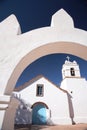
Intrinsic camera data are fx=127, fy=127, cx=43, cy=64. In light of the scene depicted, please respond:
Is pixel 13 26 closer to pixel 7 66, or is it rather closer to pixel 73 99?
pixel 7 66

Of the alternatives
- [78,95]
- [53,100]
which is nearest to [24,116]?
[53,100]

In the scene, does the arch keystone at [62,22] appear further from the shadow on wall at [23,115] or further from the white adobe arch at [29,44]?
the shadow on wall at [23,115]

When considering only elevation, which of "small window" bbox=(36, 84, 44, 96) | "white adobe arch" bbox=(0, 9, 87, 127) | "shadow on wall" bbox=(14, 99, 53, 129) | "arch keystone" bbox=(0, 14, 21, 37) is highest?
"small window" bbox=(36, 84, 44, 96)

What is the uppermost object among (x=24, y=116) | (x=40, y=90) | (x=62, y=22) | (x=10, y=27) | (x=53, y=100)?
(x=40, y=90)

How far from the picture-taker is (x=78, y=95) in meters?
17.0

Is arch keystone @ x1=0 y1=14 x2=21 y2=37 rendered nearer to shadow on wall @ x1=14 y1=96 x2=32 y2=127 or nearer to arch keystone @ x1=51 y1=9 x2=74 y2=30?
arch keystone @ x1=51 y1=9 x2=74 y2=30

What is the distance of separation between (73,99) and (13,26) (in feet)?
52.1

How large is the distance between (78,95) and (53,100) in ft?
12.3

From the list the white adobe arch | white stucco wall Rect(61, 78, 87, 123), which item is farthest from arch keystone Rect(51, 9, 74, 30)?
white stucco wall Rect(61, 78, 87, 123)

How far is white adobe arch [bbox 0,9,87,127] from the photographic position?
2.10 m

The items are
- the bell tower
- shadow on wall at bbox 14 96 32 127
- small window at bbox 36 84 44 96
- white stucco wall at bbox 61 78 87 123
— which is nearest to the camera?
shadow on wall at bbox 14 96 32 127

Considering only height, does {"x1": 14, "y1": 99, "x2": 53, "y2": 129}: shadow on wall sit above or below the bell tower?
below

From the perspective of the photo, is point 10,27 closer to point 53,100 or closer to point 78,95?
point 53,100

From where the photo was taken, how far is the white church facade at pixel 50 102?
14.5m
